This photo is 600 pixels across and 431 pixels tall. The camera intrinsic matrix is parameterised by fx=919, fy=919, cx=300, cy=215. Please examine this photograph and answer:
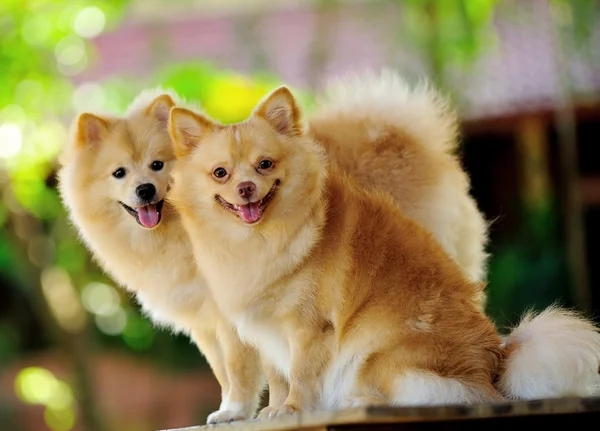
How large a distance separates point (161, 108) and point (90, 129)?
36 cm

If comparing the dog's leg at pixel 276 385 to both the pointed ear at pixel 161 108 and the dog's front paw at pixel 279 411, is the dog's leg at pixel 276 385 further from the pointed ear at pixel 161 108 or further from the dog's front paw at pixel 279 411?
the pointed ear at pixel 161 108

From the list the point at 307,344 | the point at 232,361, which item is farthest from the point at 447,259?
the point at 232,361

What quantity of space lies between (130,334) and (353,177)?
7.43 meters

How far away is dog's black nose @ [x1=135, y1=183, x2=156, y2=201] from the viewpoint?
164 inches

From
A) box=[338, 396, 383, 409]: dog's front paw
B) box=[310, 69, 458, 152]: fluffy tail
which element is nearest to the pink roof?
box=[310, 69, 458, 152]: fluffy tail

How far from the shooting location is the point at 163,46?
12.3m

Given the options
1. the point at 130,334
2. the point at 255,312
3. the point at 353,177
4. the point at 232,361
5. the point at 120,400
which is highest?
the point at 353,177

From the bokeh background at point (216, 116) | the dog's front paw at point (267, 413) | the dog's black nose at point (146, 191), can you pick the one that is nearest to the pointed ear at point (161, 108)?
the dog's black nose at point (146, 191)

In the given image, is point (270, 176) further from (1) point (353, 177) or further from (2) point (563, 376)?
(2) point (563, 376)

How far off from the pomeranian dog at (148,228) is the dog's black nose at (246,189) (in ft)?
2.32

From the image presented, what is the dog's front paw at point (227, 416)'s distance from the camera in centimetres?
414

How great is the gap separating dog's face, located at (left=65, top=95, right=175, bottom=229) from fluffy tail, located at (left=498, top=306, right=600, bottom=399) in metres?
1.74

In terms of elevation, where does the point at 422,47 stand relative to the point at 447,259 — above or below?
above

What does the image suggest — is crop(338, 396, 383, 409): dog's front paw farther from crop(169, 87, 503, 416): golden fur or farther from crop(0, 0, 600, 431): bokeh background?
crop(0, 0, 600, 431): bokeh background
